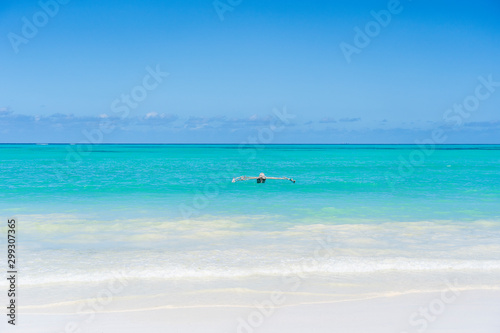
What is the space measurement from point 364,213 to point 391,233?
3.77 meters

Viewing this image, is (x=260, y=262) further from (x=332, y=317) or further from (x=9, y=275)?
(x=9, y=275)

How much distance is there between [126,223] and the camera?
Answer: 47.6 ft

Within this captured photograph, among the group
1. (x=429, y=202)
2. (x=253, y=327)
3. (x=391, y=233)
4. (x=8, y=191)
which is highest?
(x=8, y=191)

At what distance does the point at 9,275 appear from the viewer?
8758mm

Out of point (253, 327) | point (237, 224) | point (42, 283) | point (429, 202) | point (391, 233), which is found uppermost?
point (429, 202)

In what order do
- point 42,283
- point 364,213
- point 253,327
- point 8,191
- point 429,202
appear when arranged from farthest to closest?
1. point 8,191
2. point 429,202
3. point 364,213
4. point 42,283
5. point 253,327

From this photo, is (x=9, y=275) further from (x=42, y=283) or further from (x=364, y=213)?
(x=364, y=213)


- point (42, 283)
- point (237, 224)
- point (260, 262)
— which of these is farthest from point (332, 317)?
point (237, 224)

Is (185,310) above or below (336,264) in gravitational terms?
below

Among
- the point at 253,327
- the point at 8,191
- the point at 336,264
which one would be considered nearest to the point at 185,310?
the point at 253,327

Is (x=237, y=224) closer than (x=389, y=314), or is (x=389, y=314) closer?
(x=389, y=314)

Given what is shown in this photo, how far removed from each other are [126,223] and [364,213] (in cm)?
905

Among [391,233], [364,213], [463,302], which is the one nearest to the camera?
[463,302]

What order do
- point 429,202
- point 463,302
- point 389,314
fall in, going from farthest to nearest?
point 429,202 < point 463,302 < point 389,314
